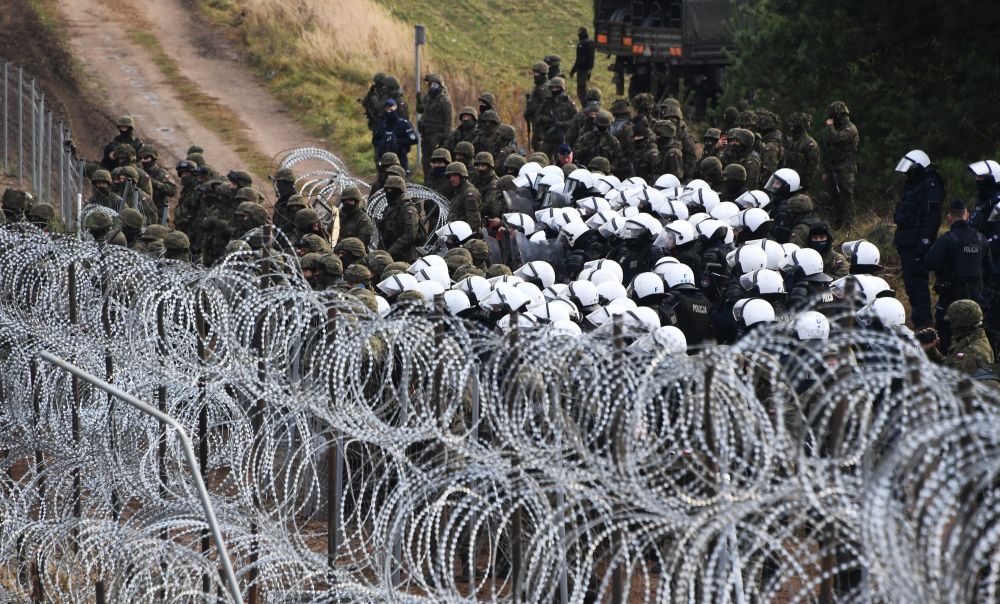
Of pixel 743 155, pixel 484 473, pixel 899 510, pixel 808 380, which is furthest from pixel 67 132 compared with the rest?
pixel 899 510

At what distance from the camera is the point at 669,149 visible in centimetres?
1670

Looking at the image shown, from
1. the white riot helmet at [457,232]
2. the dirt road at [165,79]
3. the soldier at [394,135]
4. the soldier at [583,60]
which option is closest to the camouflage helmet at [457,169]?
the white riot helmet at [457,232]

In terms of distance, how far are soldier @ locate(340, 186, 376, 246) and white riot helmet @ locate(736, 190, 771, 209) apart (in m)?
3.57

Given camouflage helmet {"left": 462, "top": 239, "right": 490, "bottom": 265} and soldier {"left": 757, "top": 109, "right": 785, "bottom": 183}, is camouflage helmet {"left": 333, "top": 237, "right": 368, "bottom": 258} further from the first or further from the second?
soldier {"left": 757, "top": 109, "right": 785, "bottom": 183}

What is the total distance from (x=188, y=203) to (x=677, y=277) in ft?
23.7

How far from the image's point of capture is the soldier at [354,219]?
13992mm

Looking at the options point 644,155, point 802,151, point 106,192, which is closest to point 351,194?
point 106,192

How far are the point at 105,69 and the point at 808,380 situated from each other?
69.6 feet

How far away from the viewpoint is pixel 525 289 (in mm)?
10461

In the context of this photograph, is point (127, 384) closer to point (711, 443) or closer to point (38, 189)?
point (711, 443)

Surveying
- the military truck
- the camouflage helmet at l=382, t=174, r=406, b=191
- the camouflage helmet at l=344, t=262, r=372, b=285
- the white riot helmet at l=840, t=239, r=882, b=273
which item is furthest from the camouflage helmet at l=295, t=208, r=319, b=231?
the military truck

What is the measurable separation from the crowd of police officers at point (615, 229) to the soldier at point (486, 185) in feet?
0.08

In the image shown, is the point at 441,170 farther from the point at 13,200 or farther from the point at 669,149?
the point at 13,200

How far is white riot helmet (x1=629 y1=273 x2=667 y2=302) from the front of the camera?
1089 centimetres
